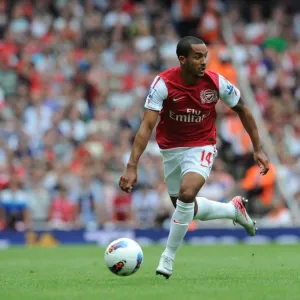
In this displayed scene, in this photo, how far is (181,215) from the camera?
888 centimetres

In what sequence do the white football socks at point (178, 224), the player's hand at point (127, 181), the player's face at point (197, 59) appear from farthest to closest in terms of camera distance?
the player's face at point (197, 59) → the white football socks at point (178, 224) → the player's hand at point (127, 181)

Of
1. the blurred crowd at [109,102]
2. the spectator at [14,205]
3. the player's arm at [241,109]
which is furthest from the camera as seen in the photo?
the blurred crowd at [109,102]

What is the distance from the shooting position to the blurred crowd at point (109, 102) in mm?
18125

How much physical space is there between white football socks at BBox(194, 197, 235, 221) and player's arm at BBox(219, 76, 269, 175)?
0.76 m

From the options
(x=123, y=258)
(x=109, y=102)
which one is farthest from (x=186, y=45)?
(x=109, y=102)

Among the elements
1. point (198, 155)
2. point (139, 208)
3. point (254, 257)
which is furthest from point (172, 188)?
point (139, 208)

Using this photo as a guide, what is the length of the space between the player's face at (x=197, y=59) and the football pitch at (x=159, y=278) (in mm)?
2010

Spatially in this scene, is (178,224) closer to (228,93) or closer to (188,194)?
(188,194)

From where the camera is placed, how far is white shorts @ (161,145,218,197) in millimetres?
9109

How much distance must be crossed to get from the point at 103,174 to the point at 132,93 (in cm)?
302

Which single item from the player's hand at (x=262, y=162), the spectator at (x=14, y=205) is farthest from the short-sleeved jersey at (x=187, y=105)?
the spectator at (x=14, y=205)

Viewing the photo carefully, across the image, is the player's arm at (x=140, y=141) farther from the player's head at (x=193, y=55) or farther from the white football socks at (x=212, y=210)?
the white football socks at (x=212, y=210)

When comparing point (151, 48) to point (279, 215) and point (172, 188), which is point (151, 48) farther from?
point (172, 188)

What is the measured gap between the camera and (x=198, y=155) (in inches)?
362
